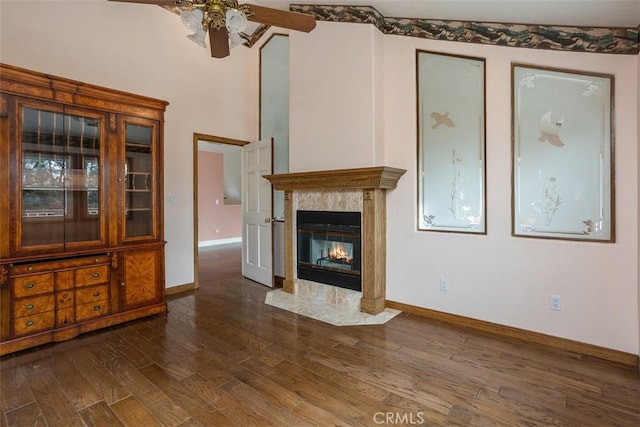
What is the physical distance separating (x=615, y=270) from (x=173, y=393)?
130 inches

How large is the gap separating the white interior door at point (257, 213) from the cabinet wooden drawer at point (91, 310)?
2.00 m

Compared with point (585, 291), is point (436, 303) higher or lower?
lower

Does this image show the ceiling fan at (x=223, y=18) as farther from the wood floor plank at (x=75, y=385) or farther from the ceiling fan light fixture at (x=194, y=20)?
the wood floor plank at (x=75, y=385)

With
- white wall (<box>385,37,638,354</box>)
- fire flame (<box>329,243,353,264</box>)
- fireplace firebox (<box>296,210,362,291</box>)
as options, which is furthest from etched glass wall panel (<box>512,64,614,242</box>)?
fire flame (<box>329,243,353,264</box>)


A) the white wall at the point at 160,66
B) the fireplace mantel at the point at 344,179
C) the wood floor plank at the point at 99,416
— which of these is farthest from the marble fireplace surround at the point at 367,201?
the wood floor plank at the point at 99,416

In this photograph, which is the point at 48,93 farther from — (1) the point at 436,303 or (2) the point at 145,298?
(1) the point at 436,303

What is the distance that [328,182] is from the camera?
3.62 metres

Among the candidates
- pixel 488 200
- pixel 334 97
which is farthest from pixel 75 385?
pixel 488 200

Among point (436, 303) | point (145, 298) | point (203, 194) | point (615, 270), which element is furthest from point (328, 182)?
point (203, 194)

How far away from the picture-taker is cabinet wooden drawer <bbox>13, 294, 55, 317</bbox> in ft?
8.46

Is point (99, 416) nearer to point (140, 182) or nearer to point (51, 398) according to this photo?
point (51, 398)

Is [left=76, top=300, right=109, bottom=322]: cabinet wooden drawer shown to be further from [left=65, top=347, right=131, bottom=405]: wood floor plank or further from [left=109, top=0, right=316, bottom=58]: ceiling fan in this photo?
[left=109, top=0, right=316, bottom=58]: ceiling fan

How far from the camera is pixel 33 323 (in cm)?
265

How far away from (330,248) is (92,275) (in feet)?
7.94
